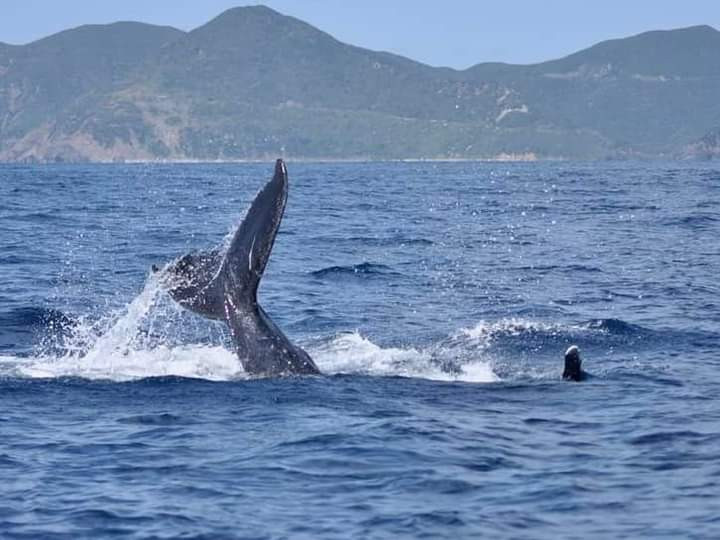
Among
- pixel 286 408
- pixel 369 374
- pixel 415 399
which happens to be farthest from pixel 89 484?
pixel 369 374

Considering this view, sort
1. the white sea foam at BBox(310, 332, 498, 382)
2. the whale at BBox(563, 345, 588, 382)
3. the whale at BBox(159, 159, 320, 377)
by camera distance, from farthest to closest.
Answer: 1. the white sea foam at BBox(310, 332, 498, 382)
2. the whale at BBox(563, 345, 588, 382)
3. the whale at BBox(159, 159, 320, 377)

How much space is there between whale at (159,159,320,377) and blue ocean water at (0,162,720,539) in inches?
11.8

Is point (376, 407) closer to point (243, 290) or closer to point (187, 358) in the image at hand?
point (243, 290)

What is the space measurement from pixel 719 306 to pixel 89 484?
14072 mm

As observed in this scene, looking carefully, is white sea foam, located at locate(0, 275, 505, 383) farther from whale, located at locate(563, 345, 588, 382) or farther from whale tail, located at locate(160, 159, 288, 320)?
whale, located at locate(563, 345, 588, 382)

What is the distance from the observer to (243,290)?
603 inches

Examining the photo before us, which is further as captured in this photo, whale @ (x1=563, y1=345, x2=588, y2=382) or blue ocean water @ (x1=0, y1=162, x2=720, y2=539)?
whale @ (x1=563, y1=345, x2=588, y2=382)

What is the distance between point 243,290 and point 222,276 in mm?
263

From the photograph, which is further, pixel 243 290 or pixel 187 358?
pixel 187 358

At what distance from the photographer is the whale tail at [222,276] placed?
1509 cm

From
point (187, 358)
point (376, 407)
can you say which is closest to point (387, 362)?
point (187, 358)

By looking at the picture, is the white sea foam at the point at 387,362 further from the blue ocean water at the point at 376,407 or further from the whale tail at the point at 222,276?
the whale tail at the point at 222,276

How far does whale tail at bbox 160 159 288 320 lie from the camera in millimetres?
15086

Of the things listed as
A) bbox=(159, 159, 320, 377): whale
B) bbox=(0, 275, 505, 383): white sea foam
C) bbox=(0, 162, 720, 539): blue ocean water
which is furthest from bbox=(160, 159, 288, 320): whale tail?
bbox=(0, 162, 720, 539): blue ocean water
